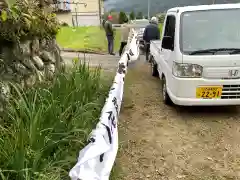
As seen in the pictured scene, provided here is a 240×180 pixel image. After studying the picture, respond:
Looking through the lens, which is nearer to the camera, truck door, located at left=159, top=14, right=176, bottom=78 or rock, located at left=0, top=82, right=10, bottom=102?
rock, located at left=0, top=82, right=10, bottom=102

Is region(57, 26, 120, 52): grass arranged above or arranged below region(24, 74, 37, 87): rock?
below

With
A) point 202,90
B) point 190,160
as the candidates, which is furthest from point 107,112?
point 202,90

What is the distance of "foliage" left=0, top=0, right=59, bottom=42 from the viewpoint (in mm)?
4211

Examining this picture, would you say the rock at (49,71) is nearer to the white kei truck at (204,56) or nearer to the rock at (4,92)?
the rock at (4,92)

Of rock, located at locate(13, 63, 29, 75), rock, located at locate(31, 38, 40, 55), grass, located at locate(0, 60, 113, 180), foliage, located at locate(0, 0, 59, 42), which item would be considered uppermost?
foliage, located at locate(0, 0, 59, 42)

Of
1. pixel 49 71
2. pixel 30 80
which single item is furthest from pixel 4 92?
pixel 49 71

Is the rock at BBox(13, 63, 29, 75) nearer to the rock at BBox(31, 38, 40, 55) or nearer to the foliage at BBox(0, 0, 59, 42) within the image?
the foliage at BBox(0, 0, 59, 42)

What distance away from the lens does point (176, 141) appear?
5207 mm

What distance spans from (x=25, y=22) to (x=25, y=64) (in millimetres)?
593

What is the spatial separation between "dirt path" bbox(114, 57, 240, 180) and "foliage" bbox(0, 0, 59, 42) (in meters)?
2.10

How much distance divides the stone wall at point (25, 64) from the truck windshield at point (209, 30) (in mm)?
2408

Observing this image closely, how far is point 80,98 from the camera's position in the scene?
16.9 ft

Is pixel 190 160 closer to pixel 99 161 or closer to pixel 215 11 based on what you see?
pixel 99 161

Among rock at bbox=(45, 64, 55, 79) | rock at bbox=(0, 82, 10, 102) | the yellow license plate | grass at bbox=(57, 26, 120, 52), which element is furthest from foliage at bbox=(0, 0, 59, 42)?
grass at bbox=(57, 26, 120, 52)
